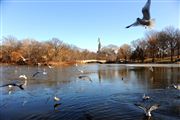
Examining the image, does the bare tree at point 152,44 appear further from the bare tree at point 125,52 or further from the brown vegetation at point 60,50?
the bare tree at point 125,52

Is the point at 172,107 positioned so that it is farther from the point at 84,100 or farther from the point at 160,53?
the point at 160,53

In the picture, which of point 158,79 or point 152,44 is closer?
point 158,79

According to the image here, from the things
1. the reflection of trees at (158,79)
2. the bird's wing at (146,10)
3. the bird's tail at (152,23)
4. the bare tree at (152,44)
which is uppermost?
the bare tree at (152,44)

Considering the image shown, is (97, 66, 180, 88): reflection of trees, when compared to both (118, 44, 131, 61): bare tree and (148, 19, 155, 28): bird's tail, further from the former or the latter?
(118, 44, 131, 61): bare tree

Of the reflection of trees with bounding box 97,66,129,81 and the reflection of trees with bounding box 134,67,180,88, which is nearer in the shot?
Result: the reflection of trees with bounding box 134,67,180,88

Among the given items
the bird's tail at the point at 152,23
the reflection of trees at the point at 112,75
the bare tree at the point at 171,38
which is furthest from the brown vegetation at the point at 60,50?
the bird's tail at the point at 152,23

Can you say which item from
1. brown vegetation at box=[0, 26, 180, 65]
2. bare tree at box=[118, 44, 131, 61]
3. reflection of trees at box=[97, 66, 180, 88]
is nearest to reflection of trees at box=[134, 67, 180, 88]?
reflection of trees at box=[97, 66, 180, 88]

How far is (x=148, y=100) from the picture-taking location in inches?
458

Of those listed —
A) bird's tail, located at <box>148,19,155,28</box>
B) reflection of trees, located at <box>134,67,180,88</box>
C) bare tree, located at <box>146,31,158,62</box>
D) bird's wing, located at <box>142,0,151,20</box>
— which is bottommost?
reflection of trees, located at <box>134,67,180,88</box>

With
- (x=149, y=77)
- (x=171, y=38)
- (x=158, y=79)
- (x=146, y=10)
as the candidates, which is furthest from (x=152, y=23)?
(x=171, y=38)

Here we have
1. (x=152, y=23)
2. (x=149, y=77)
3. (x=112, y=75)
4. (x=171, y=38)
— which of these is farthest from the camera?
(x=171, y=38)

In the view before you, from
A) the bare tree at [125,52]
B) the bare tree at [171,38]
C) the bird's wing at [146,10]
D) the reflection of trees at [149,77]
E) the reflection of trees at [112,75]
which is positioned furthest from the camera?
the bare tree at [125,52]

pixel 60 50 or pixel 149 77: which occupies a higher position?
pixel 60 50

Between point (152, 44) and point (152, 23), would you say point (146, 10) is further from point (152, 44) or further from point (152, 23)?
point (152, 44)
